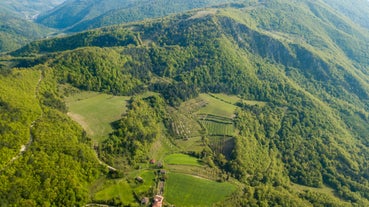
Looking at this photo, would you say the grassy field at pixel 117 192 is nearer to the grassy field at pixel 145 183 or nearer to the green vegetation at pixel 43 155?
the grassy field at pixel 145 183

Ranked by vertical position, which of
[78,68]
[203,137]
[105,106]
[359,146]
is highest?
[78,68]

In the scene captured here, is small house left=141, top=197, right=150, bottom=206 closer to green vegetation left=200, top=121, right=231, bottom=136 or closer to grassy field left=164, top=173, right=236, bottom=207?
grassy field left=164, top=173, right=236, bottom=207

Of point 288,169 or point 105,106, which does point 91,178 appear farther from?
point 288,169

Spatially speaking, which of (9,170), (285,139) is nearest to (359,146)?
(285,139)

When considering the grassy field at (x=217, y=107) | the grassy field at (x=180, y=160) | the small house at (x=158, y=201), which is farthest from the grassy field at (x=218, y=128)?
the small house at (x=158, y=201)

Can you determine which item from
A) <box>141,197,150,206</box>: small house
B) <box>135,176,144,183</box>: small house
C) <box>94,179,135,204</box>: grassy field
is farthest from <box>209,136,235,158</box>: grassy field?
<box>94,179,135,204</box>: grassy field

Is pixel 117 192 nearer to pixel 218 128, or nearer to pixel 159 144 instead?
pixel 159 144
